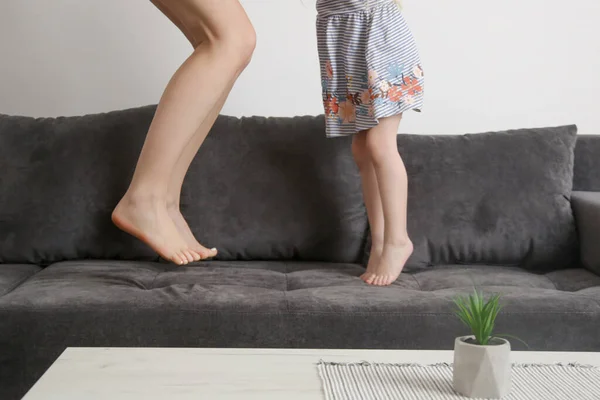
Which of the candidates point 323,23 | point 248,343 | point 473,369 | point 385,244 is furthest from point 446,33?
point 473,369

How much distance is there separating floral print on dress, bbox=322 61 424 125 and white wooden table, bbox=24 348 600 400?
1.00 meters

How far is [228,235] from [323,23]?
70 centimetres

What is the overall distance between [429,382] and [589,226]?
4.23ft

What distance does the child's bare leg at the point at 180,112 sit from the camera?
6.15 feet

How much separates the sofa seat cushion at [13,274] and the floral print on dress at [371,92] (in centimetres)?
98

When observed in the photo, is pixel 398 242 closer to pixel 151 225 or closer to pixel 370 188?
pixel 370 188

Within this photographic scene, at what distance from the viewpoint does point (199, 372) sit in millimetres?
1027

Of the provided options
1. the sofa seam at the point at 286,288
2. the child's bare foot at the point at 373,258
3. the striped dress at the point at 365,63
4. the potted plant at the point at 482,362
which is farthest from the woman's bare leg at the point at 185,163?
the potted plant at the point at 482,362

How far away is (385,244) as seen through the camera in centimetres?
202

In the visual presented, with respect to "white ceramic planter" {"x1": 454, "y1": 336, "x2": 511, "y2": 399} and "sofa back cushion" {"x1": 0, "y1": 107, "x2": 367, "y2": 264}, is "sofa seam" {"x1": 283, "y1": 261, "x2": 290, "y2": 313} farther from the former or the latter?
"white ceramic planter" {"x1": 454, "y1": 336, "x2": 511, "y2": 399}

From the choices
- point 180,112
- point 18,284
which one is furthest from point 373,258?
point 18,284

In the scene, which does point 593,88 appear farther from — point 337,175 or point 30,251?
point 30,251

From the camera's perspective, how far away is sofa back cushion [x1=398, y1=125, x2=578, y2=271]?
219 centimetres

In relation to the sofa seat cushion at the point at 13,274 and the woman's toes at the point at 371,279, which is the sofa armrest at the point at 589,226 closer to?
the woman's toes at the point at 371,279
